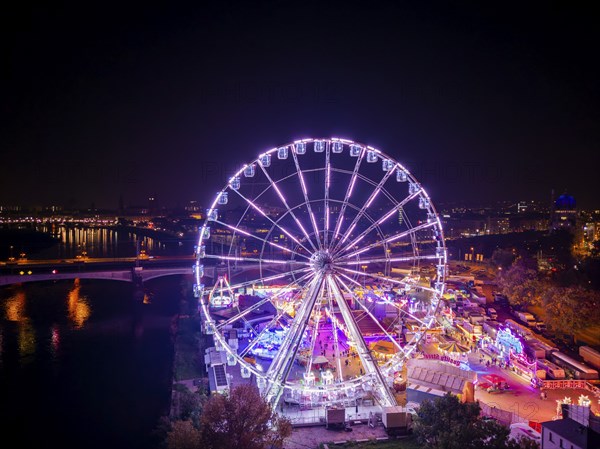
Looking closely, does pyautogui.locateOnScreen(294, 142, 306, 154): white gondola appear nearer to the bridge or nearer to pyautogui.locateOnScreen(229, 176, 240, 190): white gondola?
pyautogui.locateOnScreen(229, 176, 240, 190): white gondola

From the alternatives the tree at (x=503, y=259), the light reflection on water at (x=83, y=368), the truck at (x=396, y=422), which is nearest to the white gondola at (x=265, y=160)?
the truck at (x=396, y=422)

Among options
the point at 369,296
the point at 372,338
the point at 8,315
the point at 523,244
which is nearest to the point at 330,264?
the point at 372,338

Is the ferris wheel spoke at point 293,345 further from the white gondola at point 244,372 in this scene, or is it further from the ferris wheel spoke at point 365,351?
the white gondola at point 244,372

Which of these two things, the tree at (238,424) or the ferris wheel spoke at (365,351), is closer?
the tree at (238,424)

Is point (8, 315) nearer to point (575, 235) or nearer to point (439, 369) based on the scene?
point (439, 369)

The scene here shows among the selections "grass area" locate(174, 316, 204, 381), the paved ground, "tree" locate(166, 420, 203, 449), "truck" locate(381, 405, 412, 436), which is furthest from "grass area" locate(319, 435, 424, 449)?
"grass area" locate(174, 316, 204, 381)

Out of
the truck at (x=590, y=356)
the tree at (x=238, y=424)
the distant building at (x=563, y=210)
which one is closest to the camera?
the tree at (x=238, y=424)

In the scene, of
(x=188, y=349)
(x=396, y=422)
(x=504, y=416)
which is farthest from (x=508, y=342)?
(x=188, y=349)
